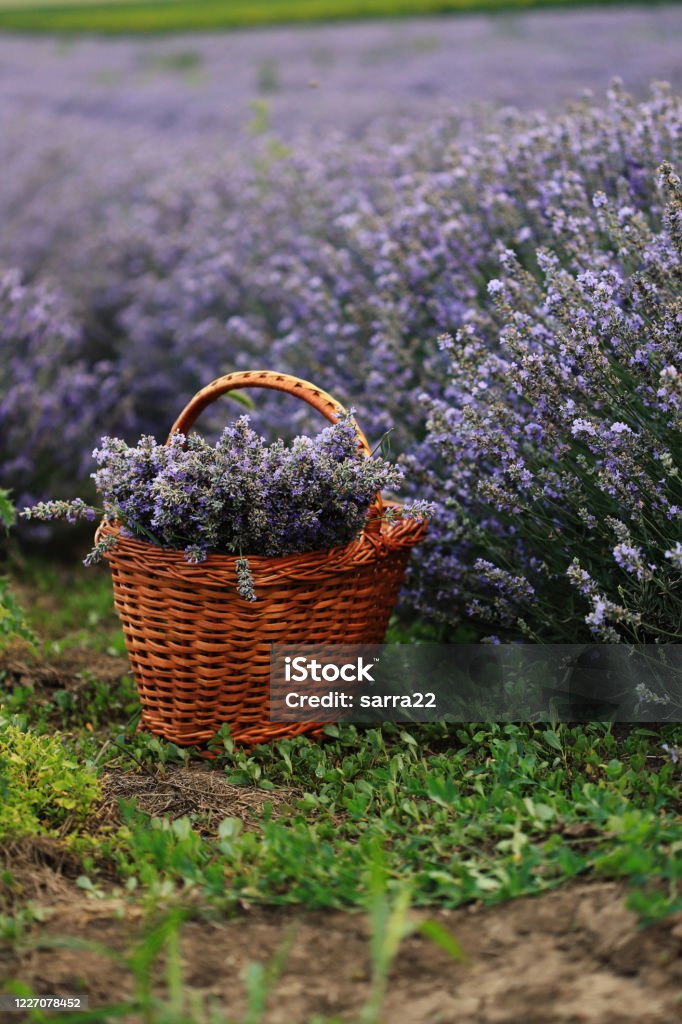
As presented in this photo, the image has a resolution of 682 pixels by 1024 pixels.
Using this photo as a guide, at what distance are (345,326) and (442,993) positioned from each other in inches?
99.5

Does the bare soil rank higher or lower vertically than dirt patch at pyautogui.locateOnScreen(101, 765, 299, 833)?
higher

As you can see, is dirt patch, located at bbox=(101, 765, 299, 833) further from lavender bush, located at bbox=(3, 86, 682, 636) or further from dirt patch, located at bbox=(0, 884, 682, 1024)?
lavender bush, located at bbox=(3, 86, 682, 636)

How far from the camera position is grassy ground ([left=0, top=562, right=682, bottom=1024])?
1.46 m

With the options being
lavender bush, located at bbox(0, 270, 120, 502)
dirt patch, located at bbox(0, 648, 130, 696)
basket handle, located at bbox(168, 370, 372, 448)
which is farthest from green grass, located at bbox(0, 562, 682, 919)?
lavender bush, located at bbox(0, 270, 120, 502)

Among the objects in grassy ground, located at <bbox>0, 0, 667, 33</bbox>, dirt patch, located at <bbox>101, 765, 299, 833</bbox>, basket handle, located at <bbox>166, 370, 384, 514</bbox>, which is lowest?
dirt patch, located at <bbox>101, 765, 299, 833</bbox>

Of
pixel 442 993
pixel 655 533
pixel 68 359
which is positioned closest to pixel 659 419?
pixel 655 533

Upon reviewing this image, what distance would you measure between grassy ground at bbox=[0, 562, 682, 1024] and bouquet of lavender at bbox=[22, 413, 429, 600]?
0.49m

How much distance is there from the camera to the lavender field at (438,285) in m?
2.23

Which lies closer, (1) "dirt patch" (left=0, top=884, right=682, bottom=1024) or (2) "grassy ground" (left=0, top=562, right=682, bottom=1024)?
(1) "dirt patch" (left=0, top=884, right=682, bottom=1024)

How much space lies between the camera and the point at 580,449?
2.40 metres

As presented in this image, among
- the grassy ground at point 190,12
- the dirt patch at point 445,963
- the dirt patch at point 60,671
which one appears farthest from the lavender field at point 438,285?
the dirt patch at point 60,671

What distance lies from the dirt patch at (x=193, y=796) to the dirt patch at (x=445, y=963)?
1.26 ft

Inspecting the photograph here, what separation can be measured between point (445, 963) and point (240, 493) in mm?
1058

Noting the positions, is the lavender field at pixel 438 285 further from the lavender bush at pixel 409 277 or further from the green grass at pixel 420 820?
the green grass at pixel 420 820
